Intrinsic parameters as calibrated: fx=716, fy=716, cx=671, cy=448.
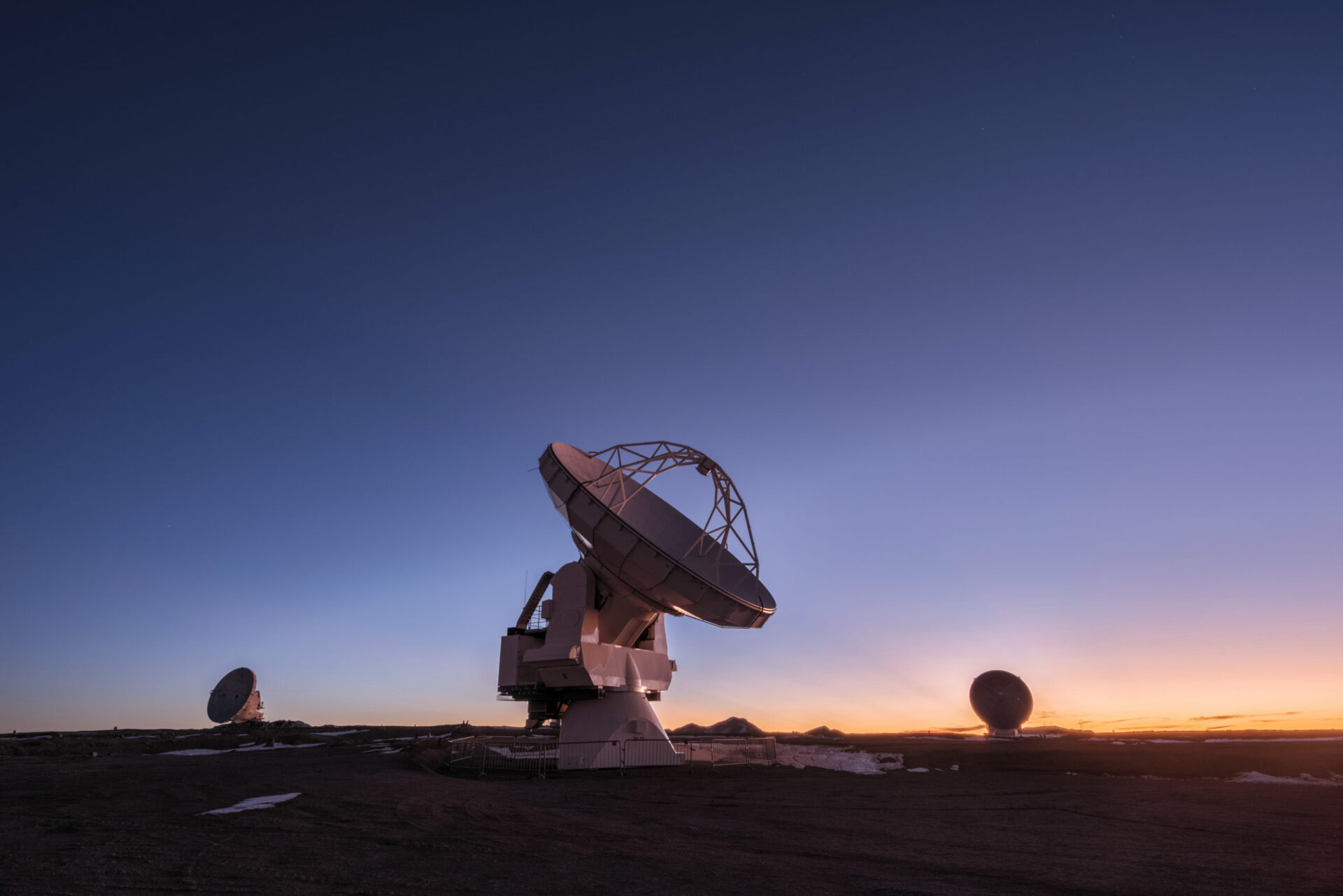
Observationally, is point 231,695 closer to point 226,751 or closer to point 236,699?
point 236,699

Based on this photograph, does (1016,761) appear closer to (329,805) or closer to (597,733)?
(597,733)

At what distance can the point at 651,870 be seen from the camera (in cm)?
898

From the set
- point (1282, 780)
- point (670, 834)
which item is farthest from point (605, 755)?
point (1282, 780)

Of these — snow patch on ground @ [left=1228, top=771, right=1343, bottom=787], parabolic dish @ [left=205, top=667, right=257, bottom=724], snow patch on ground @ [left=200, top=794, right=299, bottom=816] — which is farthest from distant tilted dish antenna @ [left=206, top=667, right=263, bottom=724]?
snow patch on ground @ [left=1228, top=771, right=1343, bottom=787]

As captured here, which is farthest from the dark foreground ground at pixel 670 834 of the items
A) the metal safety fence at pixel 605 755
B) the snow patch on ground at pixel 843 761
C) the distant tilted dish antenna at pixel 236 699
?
the distant tilted dish antenna at pixel 236 699

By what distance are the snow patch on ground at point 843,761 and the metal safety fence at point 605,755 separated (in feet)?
5.38

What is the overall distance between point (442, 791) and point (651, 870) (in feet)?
33.4

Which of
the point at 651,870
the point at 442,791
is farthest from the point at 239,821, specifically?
the point at 651,870

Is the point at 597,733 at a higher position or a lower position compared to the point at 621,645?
lower

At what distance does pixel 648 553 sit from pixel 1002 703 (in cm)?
4389

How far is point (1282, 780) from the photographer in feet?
69.7

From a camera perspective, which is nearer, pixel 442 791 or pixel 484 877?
pixel 484 877

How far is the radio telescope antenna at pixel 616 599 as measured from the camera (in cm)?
2380

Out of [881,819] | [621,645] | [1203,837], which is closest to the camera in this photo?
[1203,837]
